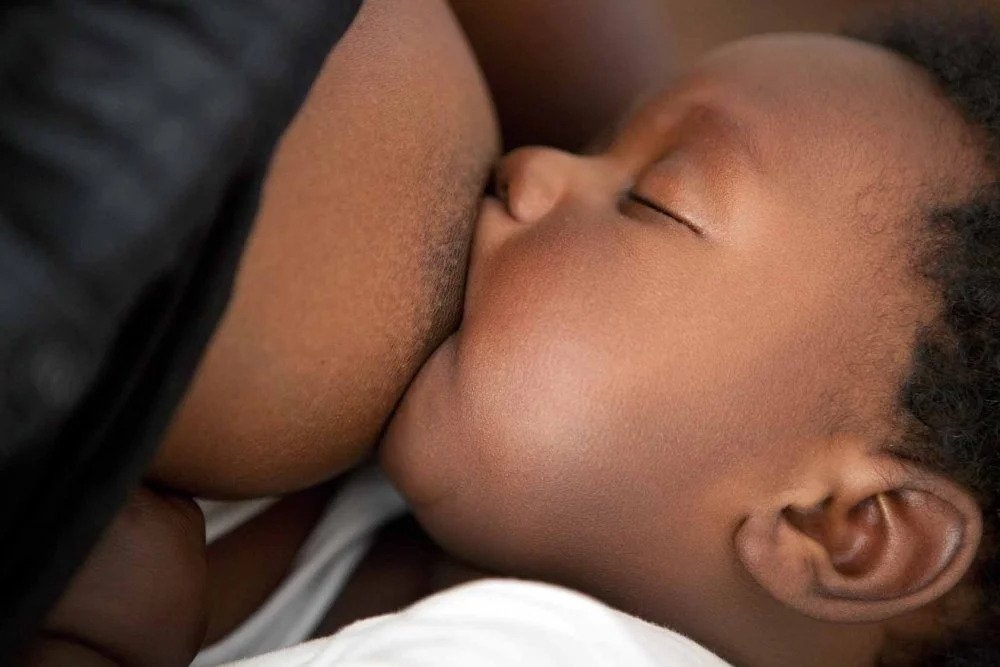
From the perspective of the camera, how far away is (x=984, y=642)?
0.63 m

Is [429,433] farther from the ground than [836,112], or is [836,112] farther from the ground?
[836,112]

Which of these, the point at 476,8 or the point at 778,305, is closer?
the point at 778,305

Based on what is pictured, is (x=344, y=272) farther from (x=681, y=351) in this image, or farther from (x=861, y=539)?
(x=861, y=539)

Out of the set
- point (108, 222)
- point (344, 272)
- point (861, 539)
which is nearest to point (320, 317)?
point (344, 272)

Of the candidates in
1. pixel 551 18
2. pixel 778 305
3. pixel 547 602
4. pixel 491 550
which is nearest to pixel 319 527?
pixel 491 550

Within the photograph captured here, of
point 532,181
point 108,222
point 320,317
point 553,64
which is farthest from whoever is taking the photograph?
point 553,64

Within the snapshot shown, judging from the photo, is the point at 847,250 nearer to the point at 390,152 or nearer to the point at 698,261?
the point at 698,261

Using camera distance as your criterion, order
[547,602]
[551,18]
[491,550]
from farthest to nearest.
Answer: [551,18] < [491,550] < [547,602]

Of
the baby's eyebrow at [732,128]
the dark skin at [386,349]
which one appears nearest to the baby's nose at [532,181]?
the dark skin at [386,349]

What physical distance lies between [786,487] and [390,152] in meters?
0.34

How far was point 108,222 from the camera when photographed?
34cm

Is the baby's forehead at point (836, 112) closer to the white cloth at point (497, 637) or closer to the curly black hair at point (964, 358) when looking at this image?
the curly black hair at point (964, 358)

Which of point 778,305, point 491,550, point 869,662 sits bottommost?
point 869,662

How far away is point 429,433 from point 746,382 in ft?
0.71
